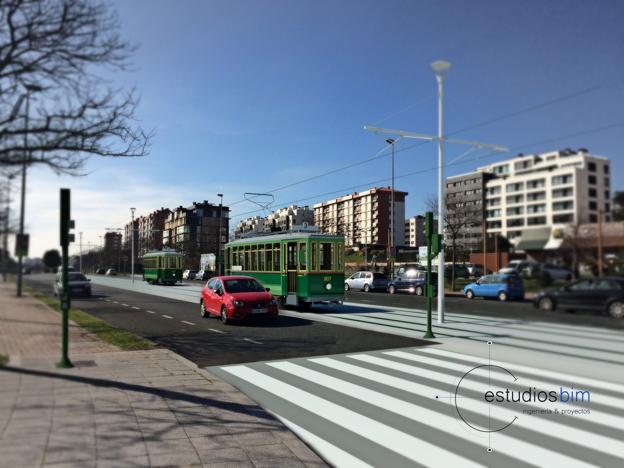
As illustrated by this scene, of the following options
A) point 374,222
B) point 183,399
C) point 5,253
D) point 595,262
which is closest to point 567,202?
point 595,262

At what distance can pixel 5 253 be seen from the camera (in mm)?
3490

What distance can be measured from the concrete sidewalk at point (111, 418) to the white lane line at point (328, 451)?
0.15 metres

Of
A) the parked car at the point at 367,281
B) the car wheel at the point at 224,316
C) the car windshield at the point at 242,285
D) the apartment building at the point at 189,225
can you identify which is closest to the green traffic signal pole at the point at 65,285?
the apartment building at the point at 189,225

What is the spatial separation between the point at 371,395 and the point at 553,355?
154 inches

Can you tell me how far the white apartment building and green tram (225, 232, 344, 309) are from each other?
15.4 meters

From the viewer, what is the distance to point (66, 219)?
4223mm

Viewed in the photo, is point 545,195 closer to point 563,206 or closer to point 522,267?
point 563,206

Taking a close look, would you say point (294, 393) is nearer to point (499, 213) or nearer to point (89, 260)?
point (89, 260)

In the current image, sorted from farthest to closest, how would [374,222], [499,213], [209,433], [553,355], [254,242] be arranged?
[374,222] → [254,242] → [553,355] → [209,433] → [499,213]

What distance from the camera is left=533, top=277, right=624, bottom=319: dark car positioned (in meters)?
A: 2.32

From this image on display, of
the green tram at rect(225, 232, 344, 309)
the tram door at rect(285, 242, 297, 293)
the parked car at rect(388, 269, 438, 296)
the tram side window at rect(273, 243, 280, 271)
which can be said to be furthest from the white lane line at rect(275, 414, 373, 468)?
the parked car at rect(388, 269, 438, 296)

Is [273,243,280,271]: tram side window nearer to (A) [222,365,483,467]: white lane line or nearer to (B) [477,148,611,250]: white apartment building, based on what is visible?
(A) [222,365,483,467]: white lane line

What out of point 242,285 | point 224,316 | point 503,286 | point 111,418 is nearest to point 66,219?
point 111,418

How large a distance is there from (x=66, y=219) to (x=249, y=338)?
8551mm
